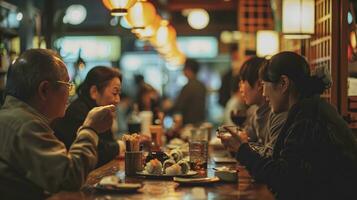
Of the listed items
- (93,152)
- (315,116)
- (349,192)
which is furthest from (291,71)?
(93,152)

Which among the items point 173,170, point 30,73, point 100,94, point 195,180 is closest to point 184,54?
point 100,94

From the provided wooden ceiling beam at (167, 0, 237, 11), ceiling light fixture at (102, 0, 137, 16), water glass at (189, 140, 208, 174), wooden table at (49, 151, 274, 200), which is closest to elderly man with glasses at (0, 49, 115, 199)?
wooden table at (49, 151, 274, 200)

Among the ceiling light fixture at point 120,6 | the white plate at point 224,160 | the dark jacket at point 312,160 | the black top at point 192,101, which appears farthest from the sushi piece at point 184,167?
the black top at point 192,101

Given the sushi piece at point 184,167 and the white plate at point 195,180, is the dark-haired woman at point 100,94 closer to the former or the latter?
the sushi piece at point 184,167

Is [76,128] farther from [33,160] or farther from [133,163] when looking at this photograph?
[33,160]

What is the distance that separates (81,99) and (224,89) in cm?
719

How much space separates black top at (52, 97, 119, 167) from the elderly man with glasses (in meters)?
1.66

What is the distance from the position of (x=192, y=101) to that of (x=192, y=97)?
0.34ft

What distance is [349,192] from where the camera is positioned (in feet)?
11.8

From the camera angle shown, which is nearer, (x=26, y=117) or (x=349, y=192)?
(x=26, y=117)

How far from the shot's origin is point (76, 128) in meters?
5.08

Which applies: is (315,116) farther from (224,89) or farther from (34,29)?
(224,89)

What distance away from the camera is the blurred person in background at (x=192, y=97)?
11.8m

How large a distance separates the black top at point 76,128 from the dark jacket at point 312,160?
68.6 inches
